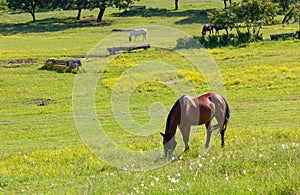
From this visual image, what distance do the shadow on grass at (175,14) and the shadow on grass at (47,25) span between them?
6.69m

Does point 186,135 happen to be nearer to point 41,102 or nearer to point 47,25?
point 41,102

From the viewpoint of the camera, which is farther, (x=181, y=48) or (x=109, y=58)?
(x=181, y=48)

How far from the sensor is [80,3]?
80812 millimetres

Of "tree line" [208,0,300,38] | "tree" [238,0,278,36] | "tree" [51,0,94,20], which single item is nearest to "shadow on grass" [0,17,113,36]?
"tree" [51,0,94,20]

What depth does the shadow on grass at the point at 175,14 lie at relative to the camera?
73812mm

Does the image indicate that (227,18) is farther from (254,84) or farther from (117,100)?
(117,100)

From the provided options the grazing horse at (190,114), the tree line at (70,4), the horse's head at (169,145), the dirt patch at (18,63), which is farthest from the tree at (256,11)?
the horse's head at (169,145)

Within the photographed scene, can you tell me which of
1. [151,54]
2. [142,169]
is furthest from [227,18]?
[142,169]

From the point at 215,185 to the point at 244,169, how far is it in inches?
65.3

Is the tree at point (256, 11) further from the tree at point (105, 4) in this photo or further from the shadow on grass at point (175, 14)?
the tree at point (105, 4)

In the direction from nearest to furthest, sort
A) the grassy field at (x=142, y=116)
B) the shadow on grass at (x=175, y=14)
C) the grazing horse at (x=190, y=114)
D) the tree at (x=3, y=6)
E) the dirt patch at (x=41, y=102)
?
1. the grassy field at (x=142, y=116)
2. the grazing horse at (x=190, y=114)
3. the dirt patch at (x=41, y=102)
4. the shadow on grass at (x=175, y=14)
5. the tree at (x=3, y=6)

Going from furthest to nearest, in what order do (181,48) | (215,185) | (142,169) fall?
(181,48) < (142,169) < (215,185)

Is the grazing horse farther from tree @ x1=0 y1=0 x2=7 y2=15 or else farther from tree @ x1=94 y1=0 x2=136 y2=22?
tree @ x1=0 y1=0 x2=7 y2=15

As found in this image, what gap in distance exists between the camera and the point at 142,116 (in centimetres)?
2508
